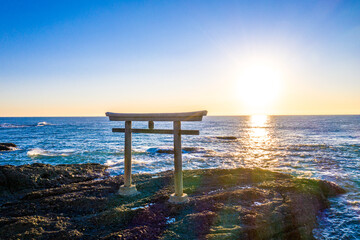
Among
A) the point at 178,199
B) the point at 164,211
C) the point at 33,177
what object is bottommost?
the point at 33,177

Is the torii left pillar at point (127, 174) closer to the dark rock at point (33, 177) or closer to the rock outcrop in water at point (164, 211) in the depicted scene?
the rock outcrop in water at point (164, 211)

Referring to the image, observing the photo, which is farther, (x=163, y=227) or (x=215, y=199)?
(x=215, y=199)

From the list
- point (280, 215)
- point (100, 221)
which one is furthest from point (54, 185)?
point (280, 215)

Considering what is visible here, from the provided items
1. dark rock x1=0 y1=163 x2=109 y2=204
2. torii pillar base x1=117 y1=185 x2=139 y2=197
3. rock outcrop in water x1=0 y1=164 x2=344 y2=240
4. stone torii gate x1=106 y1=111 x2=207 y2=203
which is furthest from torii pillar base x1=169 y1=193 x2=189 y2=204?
dark rock x1=0 y1=163 x2=109 y2=204

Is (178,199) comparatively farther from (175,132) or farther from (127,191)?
(127,191)

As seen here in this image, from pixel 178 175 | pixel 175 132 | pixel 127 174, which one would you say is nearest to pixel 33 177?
pixel 127 174

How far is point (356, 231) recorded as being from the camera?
23.9ft

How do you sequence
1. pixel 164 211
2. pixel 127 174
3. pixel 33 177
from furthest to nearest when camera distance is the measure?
pixel 33 177 < pixel 127 174 < pixel 164 211

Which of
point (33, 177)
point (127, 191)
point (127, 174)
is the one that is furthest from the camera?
point (33, 177)

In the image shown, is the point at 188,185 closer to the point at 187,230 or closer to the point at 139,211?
the point at 139,211

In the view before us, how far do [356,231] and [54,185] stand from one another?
12.6 m

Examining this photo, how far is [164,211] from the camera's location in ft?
23.4

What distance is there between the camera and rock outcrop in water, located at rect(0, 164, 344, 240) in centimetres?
585

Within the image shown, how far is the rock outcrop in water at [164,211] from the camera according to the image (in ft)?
19.2
